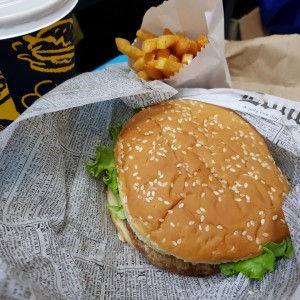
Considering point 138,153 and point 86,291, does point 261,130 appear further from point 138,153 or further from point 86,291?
point 86,291

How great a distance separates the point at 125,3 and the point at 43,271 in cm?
153

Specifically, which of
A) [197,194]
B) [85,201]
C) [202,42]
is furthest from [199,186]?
[202,42]

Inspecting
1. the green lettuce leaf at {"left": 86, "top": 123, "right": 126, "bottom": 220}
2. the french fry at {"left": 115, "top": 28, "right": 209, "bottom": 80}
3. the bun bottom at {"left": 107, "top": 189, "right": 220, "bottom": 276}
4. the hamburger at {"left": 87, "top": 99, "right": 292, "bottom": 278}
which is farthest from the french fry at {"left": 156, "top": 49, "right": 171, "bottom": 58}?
the bun bottom at {"left": 107, "top": 189, "right": 220, "bottom": 276}

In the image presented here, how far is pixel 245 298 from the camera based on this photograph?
107cm

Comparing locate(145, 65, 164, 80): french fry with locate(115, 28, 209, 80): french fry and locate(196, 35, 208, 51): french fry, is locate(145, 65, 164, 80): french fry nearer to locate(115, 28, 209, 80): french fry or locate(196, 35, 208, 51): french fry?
locate(115, 28, 209, 80): french fry

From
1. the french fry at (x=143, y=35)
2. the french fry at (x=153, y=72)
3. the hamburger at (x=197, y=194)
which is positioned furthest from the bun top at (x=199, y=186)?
the french fry at (x=143, y=35)

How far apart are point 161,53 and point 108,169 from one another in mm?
343

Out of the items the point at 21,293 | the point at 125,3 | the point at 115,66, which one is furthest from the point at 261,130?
the point at 125,3

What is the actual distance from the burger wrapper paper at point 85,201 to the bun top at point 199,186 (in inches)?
2.8

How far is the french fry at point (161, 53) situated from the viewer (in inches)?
49.5

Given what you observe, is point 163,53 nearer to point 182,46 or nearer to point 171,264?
point 182,46

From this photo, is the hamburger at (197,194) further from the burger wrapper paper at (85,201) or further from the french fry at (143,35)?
the french fry at (143,35)

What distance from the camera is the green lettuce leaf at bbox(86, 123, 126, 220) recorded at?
1231 millimetres

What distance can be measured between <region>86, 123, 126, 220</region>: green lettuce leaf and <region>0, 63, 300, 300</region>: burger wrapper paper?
41 millimetres
